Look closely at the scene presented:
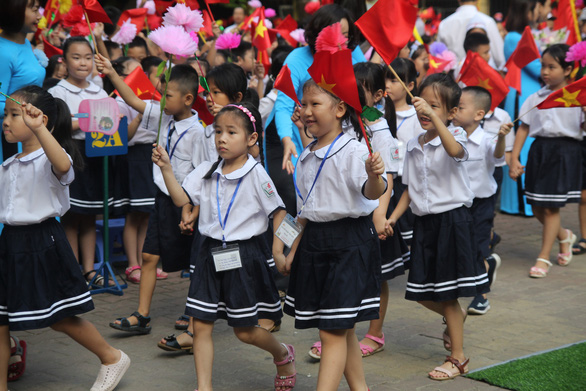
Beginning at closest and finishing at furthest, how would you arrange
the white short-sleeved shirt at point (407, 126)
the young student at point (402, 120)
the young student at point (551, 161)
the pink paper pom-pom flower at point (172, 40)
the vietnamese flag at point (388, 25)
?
the vietnamese flag at point (388, 25)
the pink paper pom-pom flower at point (172, 40)
the young student at point (402, 120)
the white short-sleeved shirt at point (407, 126)
the young student at point (551, 161)

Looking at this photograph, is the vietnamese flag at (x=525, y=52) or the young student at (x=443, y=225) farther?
the vietnamese flag at (x=525, y=52)

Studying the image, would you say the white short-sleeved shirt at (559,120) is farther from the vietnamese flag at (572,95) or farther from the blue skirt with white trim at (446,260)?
the blue skirt with white trim at (446,260)

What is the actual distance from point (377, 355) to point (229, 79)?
206 centimetres

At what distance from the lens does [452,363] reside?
4.60 meters

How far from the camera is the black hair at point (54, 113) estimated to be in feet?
14.2

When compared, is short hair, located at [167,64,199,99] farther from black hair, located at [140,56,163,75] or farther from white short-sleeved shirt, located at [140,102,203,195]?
black hair, located at [140,56,163,75]

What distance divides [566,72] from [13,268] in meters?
4.91

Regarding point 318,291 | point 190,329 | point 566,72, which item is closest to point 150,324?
point 190,329

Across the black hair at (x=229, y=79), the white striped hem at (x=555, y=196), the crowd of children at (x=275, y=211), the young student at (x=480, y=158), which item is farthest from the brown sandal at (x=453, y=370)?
the white striped hem at (x=555, y=196)

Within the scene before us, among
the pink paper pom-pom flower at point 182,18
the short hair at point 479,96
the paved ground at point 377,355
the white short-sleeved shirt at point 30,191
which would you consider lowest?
the paved ground at point 377,355

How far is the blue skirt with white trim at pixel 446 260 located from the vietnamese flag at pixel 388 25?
1265 millimetres

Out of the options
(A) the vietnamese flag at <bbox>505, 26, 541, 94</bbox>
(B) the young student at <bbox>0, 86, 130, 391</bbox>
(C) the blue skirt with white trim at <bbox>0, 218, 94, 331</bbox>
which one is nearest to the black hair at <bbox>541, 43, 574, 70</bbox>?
(A) the vietnamese flag at <bbox>505, 26, 541, 94</bbox>

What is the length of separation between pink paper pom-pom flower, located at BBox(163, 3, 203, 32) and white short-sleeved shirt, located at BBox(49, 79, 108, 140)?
237 cm

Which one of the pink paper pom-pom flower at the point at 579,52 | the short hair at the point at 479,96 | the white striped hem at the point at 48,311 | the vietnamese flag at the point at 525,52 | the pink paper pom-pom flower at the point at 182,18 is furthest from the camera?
the vietnamese flag at the point at 525,52
